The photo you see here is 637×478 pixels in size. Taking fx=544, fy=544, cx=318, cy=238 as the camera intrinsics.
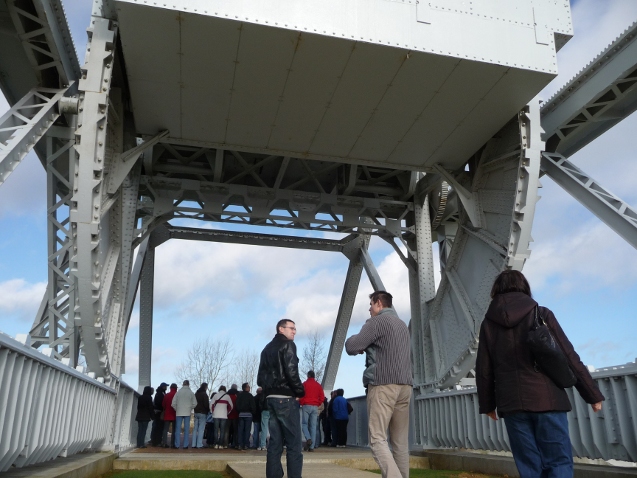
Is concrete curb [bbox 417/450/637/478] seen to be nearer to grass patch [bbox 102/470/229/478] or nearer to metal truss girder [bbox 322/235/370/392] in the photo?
grass patch [bbox 102/470/229/478]

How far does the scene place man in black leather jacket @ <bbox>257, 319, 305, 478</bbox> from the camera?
5004 millimetres

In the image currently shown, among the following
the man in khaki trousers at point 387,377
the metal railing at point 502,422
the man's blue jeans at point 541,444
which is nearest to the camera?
the man's blue jeans at point 541,444

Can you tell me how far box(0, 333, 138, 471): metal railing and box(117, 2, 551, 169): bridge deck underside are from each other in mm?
4488

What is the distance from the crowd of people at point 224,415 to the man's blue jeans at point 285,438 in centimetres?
617

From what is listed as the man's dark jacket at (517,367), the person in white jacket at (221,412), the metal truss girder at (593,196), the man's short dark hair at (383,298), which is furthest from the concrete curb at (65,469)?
the metal truss girder at (593,196)

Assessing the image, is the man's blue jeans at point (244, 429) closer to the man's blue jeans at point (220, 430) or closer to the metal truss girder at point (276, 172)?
the man's blue jeans at point (220, 430)

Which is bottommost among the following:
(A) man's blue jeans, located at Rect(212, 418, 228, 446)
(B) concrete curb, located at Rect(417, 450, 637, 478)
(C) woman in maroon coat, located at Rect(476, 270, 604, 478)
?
(B) concrete curb, located at Rect(417, 450, 637, 478)

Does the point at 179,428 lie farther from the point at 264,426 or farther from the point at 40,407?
the point at 40,407

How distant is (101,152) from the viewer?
762 centimetres

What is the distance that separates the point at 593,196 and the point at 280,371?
6828 mm

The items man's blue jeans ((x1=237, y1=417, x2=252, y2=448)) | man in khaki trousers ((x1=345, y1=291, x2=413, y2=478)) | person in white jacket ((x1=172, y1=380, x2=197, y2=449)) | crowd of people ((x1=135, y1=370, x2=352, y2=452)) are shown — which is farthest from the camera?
man's blue jeans ((x1=237, y1=417, x2=252, y2=448))

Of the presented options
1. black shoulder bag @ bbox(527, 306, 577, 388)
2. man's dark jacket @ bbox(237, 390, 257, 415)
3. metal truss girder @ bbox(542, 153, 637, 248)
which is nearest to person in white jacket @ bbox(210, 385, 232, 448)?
man's dark jacket @ bbox(237, 390, 257, 415)

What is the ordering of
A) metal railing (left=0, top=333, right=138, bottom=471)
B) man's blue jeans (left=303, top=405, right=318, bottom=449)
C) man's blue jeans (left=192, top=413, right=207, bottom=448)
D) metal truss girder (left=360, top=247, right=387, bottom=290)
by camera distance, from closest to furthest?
metal railing (left=0, top=333, right=138, bottom=471) < man's blue jeans (left=303, top=405, right=318, bottom=449) < man's blue jeans (left=192, top=413, right=207, bottom=448) < metal truss girder (left=360, top=247, right=387, bottom=290)

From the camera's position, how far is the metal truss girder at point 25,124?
6590 millimetres
